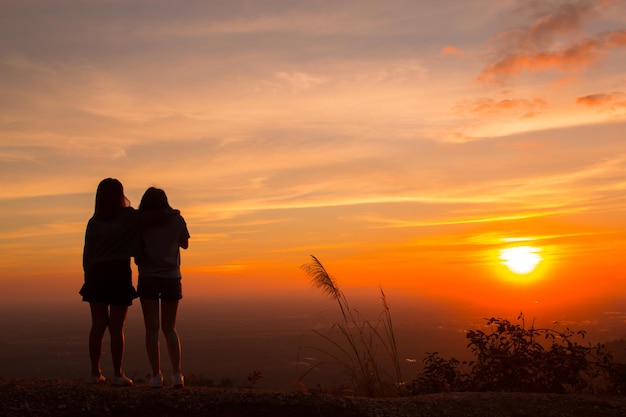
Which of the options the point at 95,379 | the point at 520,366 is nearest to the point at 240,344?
the point at 520,366

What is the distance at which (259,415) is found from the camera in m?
5.71

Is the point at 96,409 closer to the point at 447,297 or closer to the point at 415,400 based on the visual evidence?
the point at 415,400

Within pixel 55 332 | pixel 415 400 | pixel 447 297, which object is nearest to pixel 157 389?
pixel 415 400

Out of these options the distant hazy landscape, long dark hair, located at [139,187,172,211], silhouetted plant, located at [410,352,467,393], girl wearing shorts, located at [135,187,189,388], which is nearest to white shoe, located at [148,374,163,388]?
girl wearing shorts, located at [135,187,189,388]

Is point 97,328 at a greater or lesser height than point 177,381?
greater

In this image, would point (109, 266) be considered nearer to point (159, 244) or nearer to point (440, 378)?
point (159, 244)

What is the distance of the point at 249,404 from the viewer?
5875 millimetres

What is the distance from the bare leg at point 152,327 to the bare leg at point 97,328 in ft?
1.80

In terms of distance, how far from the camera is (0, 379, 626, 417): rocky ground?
5437mm

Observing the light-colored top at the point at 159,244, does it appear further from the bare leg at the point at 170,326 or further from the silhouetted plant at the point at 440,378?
the silhouetted plant at the point at 440,378

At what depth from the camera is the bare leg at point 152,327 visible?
6.31 metres

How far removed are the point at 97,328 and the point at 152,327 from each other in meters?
0.71

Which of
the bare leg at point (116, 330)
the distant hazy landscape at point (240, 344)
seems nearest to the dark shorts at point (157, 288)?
the bare leg at point (116, 330)

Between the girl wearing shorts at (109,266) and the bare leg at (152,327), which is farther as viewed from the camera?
the girl wearing shorts at (109,266)
